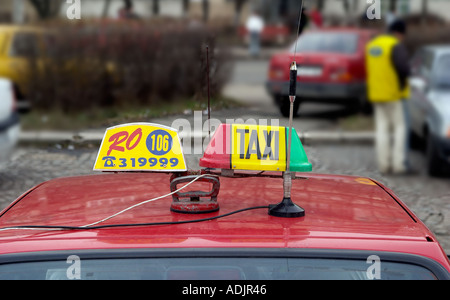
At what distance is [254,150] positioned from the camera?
1959 millimetres

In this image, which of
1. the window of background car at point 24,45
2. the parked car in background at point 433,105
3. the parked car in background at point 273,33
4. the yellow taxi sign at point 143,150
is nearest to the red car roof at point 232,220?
the yellow taxi sign at point 143,150

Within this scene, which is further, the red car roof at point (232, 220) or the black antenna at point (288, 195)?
the black antenna at point (288, 195)

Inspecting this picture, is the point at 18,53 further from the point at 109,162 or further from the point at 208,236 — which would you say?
the point at 208,236

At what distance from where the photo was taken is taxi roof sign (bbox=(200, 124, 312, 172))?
195 cm

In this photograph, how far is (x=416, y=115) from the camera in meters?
9.08

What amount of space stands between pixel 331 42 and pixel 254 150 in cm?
1006

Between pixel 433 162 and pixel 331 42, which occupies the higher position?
pixel 331 42

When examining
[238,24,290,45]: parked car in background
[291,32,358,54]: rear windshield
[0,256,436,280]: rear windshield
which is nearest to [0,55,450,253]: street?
[0,256,436,280]: rear windshield

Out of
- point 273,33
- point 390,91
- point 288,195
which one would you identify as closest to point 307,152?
point 288,195

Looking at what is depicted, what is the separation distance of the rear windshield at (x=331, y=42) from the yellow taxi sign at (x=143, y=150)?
9.64m

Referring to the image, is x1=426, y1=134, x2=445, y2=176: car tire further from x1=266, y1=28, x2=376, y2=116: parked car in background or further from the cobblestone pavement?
x1=266, y1=28, x2=376, y2=116: parked car in background

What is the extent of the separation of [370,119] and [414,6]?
30027 millimetres

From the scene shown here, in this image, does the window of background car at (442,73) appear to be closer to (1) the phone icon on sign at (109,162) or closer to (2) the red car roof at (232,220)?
(2) the red car roof at (232,220)

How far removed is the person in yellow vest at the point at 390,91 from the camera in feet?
25.8
